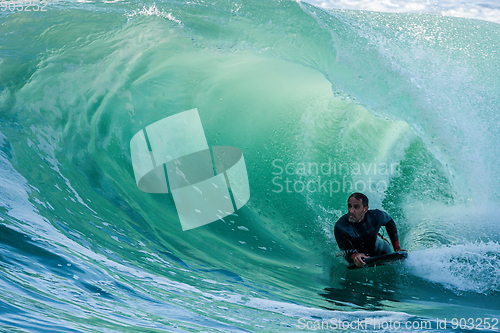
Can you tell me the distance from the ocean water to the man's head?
449 millimetres

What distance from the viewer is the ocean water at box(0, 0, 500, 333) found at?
2.27 metres

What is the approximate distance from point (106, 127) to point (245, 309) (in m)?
2.83

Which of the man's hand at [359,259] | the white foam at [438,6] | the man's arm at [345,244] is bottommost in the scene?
the man's hand at [359,259]

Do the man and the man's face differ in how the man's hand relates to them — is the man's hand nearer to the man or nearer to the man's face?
the man

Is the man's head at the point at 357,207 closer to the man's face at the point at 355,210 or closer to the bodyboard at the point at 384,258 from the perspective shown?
the man's face at the point at 355,210

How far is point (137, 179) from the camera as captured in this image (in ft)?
13.2

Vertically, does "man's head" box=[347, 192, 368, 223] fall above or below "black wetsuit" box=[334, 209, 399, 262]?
above

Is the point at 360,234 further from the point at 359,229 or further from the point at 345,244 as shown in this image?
the point at 345,244

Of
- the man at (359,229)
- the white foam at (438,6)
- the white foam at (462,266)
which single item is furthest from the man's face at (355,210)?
the white foam at (438,6)

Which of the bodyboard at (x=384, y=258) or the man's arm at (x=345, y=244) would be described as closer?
the bodyboard at (x=384, y=258)

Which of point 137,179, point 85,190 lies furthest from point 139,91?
point 85,190

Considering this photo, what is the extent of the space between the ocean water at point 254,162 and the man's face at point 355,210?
1.46ft

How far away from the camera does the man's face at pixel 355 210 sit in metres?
3.08

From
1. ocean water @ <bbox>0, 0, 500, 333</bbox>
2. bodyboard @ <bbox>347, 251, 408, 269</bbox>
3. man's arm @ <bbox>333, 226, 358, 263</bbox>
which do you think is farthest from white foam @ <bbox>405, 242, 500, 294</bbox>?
man's arm @ <bbox>333, 226, 358, 263</bbox>
